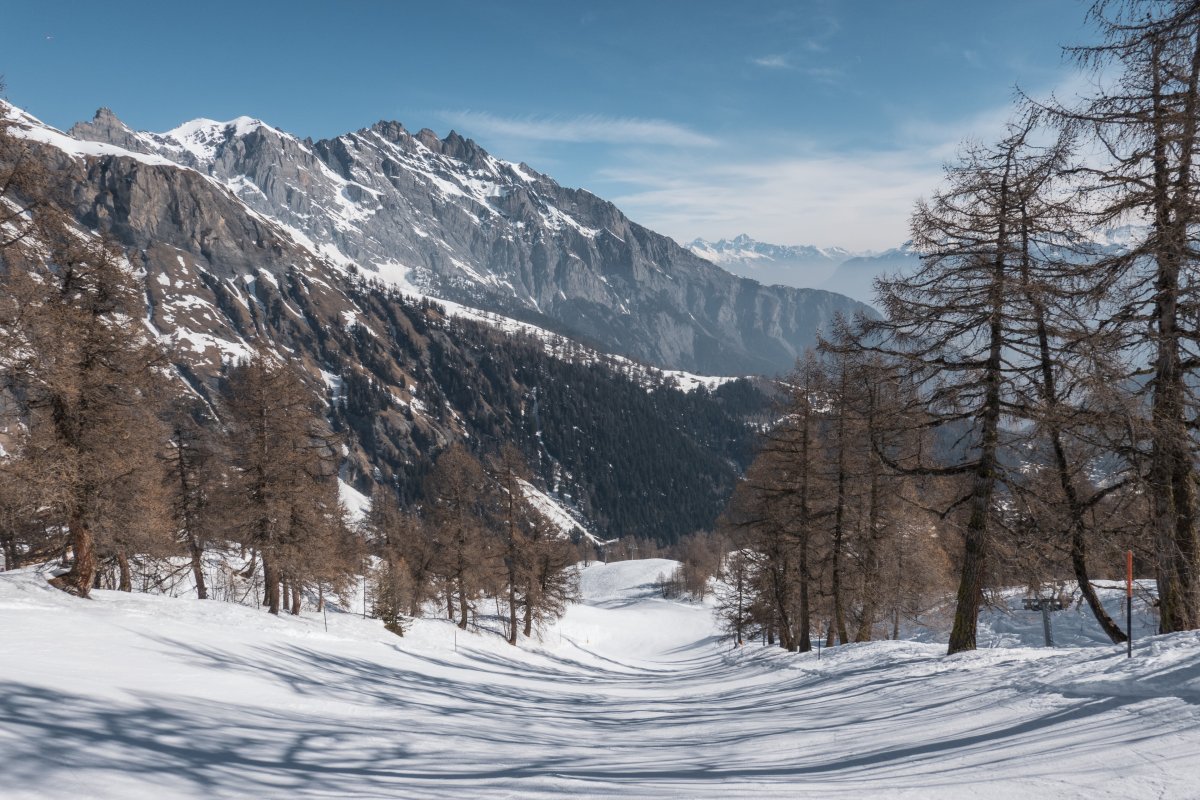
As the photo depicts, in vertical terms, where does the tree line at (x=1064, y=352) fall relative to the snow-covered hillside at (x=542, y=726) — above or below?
above

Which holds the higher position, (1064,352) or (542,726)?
(1064,352)

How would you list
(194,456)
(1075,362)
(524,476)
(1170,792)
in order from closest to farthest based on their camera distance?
(1170,792) → (1075,362) → (194,456) → (524,476)

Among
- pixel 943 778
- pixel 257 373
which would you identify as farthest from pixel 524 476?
pixel 943 778

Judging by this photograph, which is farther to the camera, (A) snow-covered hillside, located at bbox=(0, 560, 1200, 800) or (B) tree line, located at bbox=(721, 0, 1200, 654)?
(B) tree line, located at bbox=(721, 0, 1200, 654)

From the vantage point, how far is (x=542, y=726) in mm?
10148

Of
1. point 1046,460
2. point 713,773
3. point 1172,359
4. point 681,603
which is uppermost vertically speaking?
point 1172,359

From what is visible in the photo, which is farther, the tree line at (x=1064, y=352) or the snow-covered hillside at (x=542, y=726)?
the tree line at (x=1064, y=352)

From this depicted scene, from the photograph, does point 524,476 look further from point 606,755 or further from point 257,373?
point 606,755

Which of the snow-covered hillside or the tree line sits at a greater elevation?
the tree line

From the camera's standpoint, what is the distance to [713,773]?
20.1ft

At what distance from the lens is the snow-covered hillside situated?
4957mm

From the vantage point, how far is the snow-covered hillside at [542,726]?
4.96m

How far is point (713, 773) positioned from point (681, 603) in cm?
8804

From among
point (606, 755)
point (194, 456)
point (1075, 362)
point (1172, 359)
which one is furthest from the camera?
point (194, 456)
